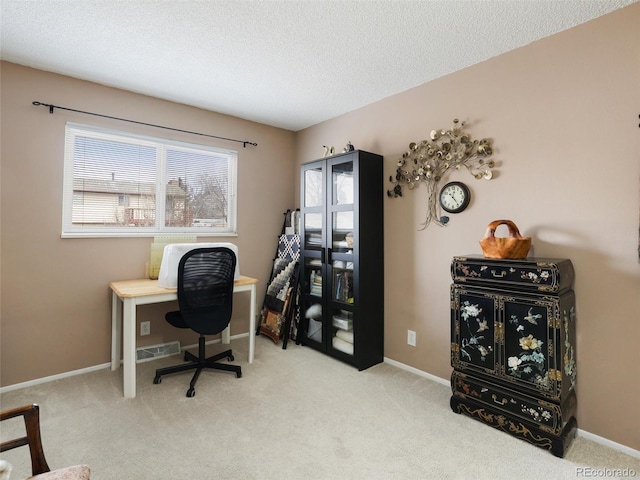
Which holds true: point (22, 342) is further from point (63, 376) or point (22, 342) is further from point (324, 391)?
point (324, 391)

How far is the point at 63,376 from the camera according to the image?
2748 mm

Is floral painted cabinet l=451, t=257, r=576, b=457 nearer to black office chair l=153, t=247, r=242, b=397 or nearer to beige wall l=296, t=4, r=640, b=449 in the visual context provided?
beige wall l=296, t=4, r=640, b=449

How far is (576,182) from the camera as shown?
2033mm

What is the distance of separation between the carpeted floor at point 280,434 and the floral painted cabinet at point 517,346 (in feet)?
0.43

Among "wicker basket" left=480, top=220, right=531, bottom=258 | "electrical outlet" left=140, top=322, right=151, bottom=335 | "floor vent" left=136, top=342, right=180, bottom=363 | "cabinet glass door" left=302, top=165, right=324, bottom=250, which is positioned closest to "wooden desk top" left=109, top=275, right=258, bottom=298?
"electrical outlet" left=140, top=322, right=151, bottom=335

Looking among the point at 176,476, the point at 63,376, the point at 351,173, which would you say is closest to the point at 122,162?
the point at 63,376

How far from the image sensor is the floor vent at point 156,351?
10.2 feet

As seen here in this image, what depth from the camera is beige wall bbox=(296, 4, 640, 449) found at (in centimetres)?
187

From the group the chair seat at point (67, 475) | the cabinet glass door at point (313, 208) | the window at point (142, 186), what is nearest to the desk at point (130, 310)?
the window at point (142, 186)

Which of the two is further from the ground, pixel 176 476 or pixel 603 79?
pixel 603 79

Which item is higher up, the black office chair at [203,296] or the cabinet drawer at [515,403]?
the black office chair at [203,296]

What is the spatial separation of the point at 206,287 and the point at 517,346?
2183 mm

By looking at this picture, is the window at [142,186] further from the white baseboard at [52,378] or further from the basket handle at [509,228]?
the basket handle at [509,228]

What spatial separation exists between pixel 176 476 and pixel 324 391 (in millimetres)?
1153
